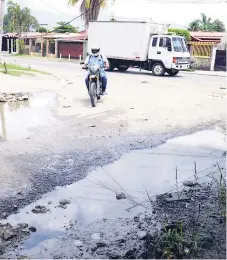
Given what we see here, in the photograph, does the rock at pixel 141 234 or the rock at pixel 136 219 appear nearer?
the rock at pixel 141 234

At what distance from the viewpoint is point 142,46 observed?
75.6 ft

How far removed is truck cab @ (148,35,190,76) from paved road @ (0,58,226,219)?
875 centimetres

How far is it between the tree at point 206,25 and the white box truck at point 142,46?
25.9 m

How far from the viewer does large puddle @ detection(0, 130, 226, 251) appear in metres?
3.86

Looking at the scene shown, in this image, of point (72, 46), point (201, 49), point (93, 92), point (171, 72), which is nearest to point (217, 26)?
point (201, 49)

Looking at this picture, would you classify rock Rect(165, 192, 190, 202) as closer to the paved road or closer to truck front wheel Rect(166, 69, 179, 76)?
the paved road

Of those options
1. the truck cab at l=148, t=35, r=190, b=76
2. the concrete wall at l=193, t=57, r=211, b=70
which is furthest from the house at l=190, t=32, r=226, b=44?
the truck cab at l=148, t=35, r=190, b=76

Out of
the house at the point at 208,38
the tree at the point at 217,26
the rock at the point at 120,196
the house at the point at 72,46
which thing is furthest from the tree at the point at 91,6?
the rock at the point at 120,196

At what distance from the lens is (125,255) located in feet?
10.2

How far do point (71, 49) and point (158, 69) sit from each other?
80.2 ft

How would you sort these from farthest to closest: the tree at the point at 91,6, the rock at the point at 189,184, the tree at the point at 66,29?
the tree at the point at 66,29 → the tree at the point at 91,6 → the rock at the point at 189,184

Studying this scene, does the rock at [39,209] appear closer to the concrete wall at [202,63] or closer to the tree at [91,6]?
the concrete wall at [202,63]

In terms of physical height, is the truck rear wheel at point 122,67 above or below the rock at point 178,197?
above

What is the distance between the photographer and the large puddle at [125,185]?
3.86 metres
